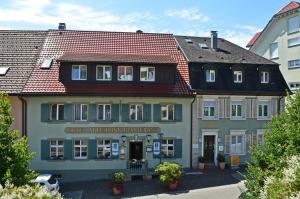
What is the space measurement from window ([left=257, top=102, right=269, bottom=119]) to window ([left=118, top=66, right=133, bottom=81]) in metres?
10.1

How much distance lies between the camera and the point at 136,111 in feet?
86.3

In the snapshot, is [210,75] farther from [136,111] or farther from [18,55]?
[18,55]

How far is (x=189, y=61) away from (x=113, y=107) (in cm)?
643

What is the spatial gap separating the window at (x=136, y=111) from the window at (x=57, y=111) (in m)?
4.63

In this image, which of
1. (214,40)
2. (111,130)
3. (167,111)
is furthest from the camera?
(214,40)

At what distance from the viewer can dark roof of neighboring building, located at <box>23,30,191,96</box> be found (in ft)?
83.4

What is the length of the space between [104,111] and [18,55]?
25.9 ft

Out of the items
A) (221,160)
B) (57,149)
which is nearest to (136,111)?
(57,149)

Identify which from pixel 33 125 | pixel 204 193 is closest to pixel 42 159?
pixel 33 125

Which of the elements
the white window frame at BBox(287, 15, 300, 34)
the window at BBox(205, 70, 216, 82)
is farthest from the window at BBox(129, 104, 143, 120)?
the white window frame at BBox(287, 15, 300, 34)

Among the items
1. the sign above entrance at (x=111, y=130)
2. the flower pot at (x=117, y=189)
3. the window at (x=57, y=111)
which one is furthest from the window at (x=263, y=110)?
the window at (x=57, y=111)

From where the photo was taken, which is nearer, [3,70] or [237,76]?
[3,70]

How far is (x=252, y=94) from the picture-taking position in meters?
28.2

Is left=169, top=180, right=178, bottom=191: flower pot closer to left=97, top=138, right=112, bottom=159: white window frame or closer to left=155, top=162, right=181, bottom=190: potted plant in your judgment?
left=155, top=162, right=181, bottom=190: potted plant
